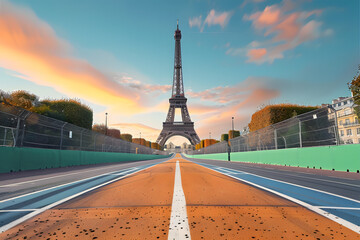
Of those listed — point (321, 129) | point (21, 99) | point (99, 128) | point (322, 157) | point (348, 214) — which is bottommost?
point (348, 214)

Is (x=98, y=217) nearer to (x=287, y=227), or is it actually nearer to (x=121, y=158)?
(x=287, y=227)

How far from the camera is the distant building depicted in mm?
8250

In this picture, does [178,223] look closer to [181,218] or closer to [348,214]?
[181,218]

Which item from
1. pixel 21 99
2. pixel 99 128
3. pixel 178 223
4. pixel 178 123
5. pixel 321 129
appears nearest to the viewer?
pixel 178 223

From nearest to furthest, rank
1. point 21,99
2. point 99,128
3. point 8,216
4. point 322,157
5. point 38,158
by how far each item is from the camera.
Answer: point 8,216, point 322,157, point 38,158, point 21,99, point 99,128

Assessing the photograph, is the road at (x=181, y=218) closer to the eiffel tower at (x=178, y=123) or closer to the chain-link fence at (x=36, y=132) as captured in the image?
the chain-link fence at (x=36, y=132)

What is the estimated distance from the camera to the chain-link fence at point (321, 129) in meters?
8.51

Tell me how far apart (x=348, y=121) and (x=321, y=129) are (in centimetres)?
193

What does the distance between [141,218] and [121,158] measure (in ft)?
93.5

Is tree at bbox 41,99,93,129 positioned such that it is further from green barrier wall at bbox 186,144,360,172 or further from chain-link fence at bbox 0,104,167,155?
green barrier wall at bbox 186,144,360,172

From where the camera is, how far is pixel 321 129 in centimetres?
1038

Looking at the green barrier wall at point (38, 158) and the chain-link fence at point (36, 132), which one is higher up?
the chain-link fence at point (36, 132)

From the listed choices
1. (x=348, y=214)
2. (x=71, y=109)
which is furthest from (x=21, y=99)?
(x=348, y=214)

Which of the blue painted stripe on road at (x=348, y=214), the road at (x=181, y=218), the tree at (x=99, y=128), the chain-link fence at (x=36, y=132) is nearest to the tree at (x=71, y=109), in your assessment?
the chain-link fence at (x=36, y=132)
